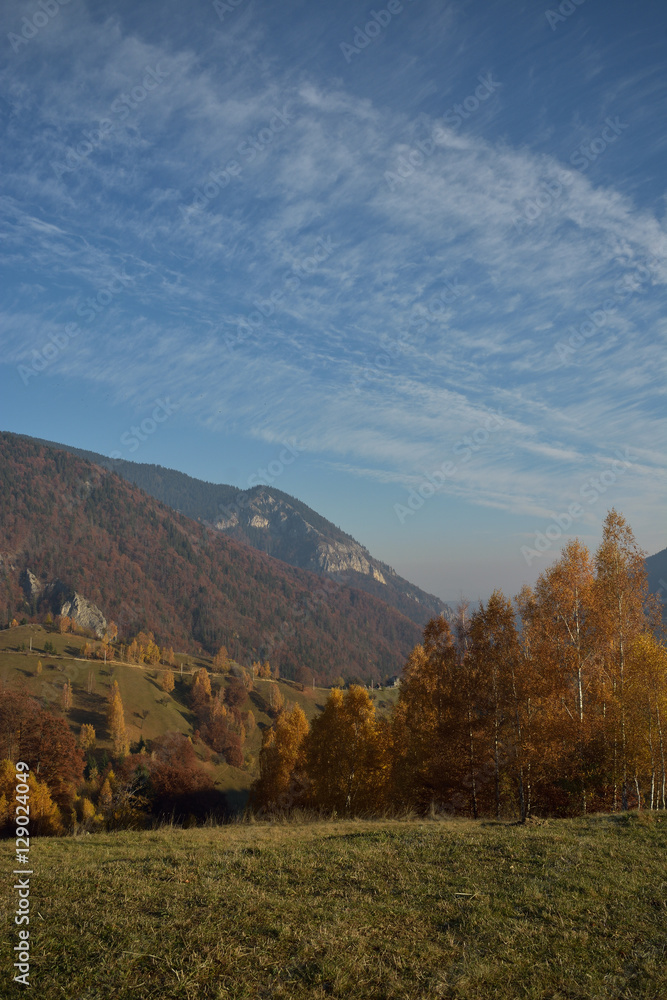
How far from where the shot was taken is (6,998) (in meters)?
5.48

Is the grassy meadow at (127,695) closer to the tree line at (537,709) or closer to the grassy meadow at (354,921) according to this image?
the tree line at (537,709)

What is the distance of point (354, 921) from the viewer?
7.66 m

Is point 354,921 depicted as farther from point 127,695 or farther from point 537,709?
point 127,695

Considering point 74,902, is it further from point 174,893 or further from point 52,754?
point 52,754

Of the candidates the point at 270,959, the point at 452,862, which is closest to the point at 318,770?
the point at 452,862

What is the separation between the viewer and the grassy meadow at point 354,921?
600 centimetres

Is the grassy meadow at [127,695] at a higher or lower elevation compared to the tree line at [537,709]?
lower

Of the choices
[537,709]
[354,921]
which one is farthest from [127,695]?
[354,921]

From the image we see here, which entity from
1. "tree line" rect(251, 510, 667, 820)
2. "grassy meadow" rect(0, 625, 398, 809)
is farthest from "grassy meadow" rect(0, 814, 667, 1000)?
"grassy meadow" rect(0, 625, 398, 809)

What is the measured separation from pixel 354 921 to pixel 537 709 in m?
16.8

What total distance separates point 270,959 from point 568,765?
19.6 metres

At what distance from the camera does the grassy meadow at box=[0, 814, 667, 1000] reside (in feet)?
19.7

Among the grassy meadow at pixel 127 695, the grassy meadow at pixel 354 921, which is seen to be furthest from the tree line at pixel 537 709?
the grassy meadow at pixel 127 695

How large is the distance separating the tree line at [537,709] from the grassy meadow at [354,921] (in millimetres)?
9968
